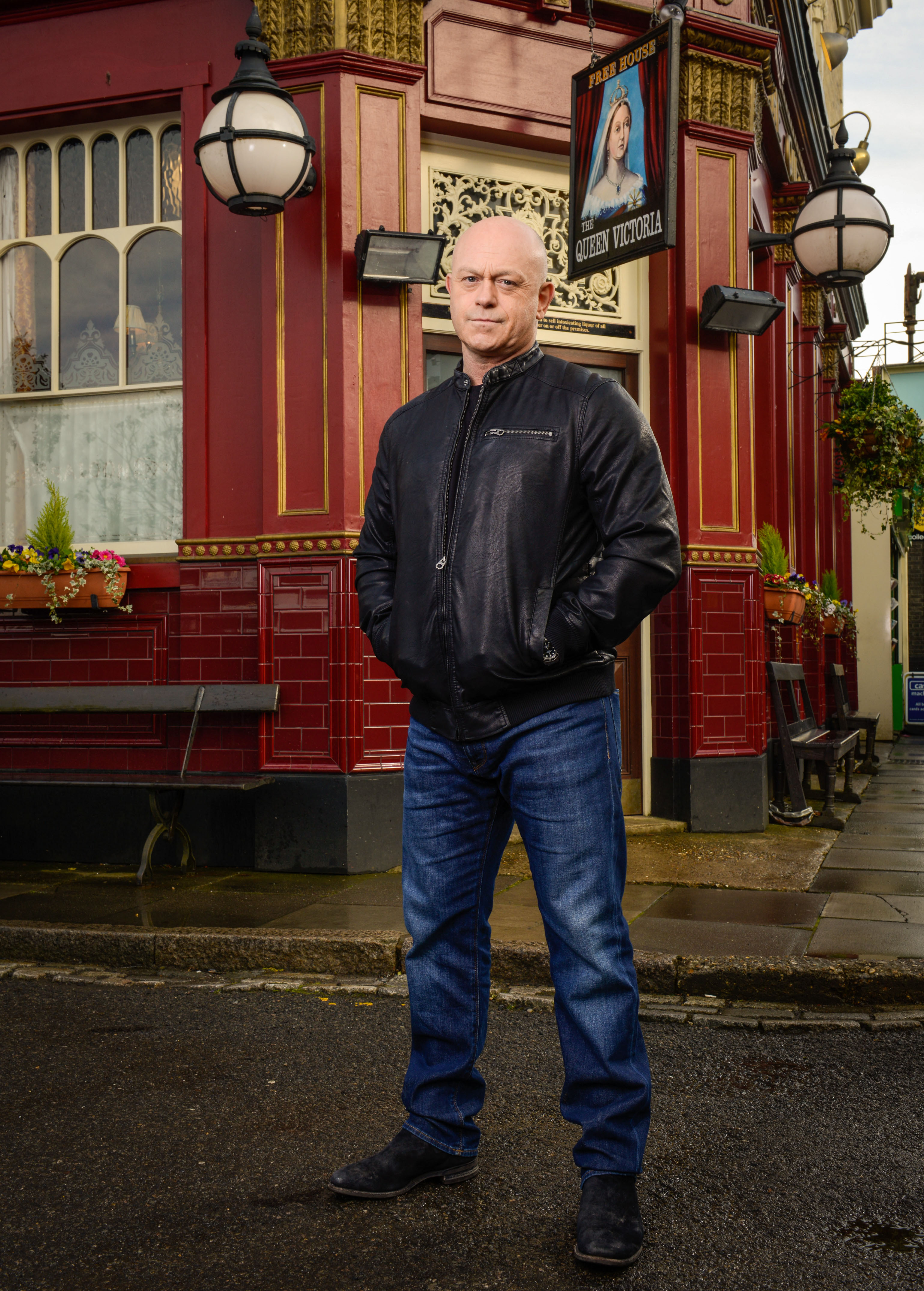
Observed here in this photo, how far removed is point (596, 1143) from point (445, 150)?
624cm

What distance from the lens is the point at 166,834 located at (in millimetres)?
6281

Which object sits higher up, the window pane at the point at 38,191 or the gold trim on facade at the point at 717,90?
the gold trim on facade at the point at 717,90

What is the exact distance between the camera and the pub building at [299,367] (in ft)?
21.2

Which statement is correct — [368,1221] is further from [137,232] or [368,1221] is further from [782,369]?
[782,369]

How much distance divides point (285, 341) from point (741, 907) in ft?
12.5

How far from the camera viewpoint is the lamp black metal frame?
20.7 feet

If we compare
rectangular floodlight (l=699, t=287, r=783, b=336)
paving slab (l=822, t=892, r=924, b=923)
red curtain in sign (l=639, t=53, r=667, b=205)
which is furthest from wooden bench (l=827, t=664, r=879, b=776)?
red curtain in sign (l=639, t=53, r=667, b=205)

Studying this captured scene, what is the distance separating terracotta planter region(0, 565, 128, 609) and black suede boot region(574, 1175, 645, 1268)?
515 cm

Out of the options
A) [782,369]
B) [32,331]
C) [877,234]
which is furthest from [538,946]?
[782,369]

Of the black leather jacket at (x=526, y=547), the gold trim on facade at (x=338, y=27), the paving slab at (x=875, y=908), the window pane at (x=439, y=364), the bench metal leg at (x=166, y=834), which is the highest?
the gold trim on facade at (x=338, y=27)

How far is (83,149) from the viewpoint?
7.32 metres

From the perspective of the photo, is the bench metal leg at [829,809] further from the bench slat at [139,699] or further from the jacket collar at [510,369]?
the jacket collar at [510,369]

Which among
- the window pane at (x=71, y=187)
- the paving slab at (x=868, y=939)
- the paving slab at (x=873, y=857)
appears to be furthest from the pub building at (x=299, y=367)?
the paving slab at (x=868, y=939)

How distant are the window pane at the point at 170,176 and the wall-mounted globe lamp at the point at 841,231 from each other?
12.8 feet
